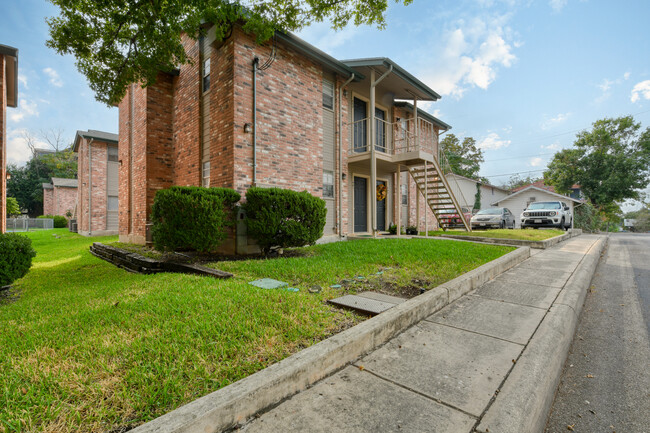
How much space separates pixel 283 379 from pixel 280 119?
25.3ft

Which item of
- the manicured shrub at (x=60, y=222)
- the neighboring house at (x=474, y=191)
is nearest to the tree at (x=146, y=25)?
the neighboring house at (x=474, y=191)

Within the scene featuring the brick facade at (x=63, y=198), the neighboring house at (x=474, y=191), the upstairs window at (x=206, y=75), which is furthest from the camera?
the neighboring house at (x=474, y=191)

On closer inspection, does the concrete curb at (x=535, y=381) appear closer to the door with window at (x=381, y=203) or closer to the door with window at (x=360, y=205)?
the door with window at (x=360, y=205)

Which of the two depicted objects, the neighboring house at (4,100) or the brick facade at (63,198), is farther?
the brick facade at (63,198)

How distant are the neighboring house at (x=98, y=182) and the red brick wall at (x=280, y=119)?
1438 centimetres

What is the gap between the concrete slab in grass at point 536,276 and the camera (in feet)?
15.5

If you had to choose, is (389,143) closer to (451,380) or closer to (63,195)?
(451,380)

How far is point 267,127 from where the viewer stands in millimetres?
8070

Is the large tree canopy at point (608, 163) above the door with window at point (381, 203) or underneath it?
above

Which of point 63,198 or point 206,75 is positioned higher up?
point 206,75

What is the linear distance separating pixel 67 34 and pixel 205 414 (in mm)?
9068

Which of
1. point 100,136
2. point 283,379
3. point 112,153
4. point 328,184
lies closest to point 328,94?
point 328,184

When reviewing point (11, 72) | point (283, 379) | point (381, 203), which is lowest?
point (283, 379)

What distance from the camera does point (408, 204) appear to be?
1427 cm
